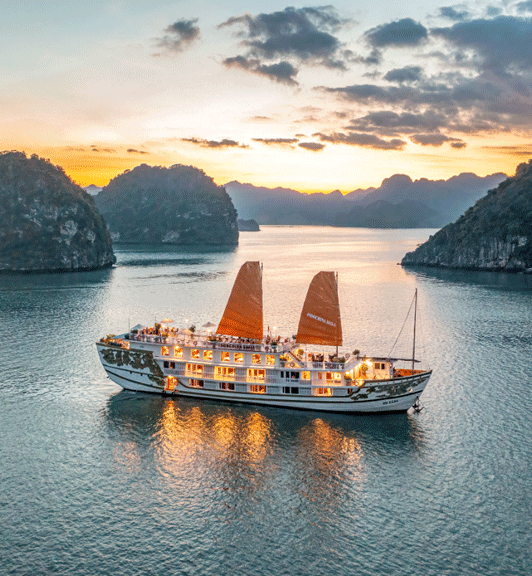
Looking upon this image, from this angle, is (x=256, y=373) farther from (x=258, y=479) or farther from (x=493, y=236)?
(x=493, y=236)

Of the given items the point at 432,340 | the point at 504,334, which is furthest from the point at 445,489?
the point at 504,334

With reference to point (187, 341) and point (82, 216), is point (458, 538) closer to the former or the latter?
point (187, 341)

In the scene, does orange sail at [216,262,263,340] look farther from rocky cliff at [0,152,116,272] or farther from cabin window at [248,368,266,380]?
rocky cliff at [0,152,116,272]

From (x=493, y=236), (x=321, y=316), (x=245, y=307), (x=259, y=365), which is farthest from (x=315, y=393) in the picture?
(x=493, y=236)

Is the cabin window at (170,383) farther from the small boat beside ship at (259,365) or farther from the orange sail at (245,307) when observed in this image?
the orange sail at (245,307)

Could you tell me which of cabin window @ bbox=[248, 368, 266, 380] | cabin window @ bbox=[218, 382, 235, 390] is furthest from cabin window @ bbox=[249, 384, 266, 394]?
cabin window @ bbox=[218, 382, 235, 390]
